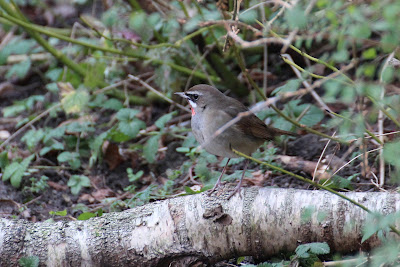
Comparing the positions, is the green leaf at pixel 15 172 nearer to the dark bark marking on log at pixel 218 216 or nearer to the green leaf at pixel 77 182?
the green leaf at pixel 77 182

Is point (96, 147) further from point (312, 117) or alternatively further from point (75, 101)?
point (312, 117)

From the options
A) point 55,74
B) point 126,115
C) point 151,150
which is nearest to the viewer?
point 151,150

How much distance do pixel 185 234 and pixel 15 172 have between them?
2241mm

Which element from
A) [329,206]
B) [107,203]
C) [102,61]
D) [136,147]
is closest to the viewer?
[329,206]

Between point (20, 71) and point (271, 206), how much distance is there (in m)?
4.41

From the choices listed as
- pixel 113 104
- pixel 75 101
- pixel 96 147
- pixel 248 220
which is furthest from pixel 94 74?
pixel 248 220

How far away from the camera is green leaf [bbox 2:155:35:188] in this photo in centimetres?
500

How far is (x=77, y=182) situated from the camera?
530 cm

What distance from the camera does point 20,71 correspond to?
6.71 metres

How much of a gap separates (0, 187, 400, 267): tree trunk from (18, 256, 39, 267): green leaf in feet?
0.19

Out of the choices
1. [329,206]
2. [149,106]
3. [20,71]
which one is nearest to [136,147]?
[149,106]

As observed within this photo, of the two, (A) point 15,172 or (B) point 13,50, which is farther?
A: (B) point 13,50

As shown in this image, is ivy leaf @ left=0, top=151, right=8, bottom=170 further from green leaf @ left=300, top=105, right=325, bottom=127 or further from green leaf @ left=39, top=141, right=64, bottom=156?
green leaf @ left=300, top=105, right=325, bottom=127

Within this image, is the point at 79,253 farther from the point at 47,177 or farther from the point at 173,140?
the point at 173,140
